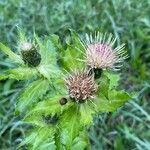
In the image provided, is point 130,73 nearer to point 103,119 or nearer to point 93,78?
point 103,119

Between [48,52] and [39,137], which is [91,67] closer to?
[48,52]

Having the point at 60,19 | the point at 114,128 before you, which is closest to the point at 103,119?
the point at 114,128

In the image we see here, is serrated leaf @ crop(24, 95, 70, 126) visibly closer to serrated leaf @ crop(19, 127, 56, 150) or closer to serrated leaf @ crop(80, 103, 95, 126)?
serrated leaf @ crop(80, 103, 95, 126)

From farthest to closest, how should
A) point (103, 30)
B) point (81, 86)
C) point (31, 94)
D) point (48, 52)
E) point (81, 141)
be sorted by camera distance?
point (103, 30) < point (81, 141) < point (48, 52) < point (31, 94) < point (81, 86)

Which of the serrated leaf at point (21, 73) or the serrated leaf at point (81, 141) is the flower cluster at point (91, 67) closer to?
the serrated leaf at point (21, 73)

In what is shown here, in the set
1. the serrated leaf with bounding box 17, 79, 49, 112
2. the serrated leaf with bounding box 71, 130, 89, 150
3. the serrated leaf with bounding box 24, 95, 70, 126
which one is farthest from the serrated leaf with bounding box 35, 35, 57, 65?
the serrated leaf with bounding box 71, 130, 89, 150

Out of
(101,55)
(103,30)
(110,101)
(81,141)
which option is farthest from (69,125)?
(103,30)

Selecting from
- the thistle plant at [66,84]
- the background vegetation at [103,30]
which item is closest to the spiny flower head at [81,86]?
the thistle plant at [66,84]
